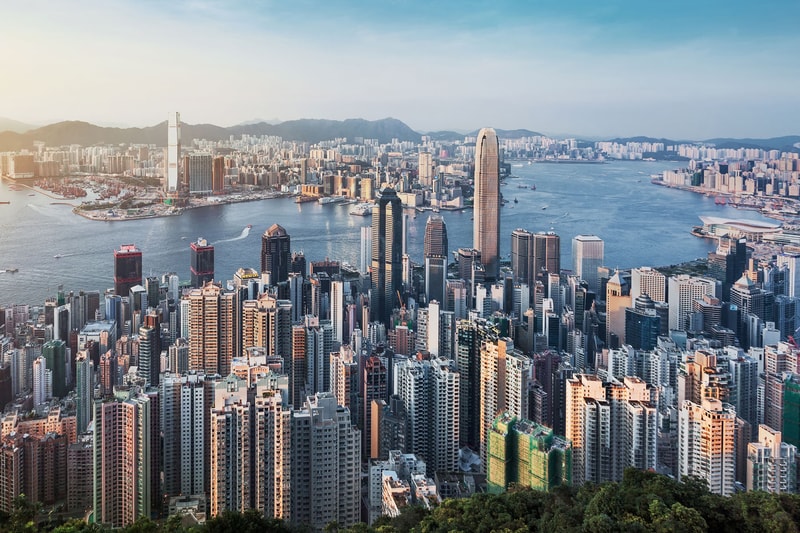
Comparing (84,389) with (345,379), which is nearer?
(84,389)

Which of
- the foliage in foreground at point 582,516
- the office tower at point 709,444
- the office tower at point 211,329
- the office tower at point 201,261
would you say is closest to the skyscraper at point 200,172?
the office tower at point 201,261

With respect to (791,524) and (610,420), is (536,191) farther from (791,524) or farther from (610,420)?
(791,524)

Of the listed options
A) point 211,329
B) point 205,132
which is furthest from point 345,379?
point 205,132

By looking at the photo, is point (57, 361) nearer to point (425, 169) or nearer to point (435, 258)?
point (435, 258)

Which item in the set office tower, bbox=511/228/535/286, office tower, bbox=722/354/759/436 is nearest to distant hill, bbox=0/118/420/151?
office tower, bbox=511/228/535/286

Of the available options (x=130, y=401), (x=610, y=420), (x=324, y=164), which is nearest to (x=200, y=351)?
(x=130, y=401)
